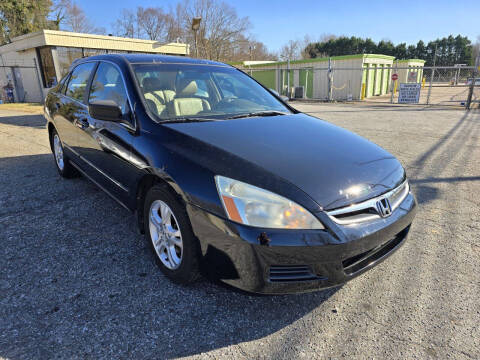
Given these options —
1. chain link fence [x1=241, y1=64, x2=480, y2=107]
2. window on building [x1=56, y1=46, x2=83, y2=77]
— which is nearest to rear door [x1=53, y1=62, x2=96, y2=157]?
window on building [x1=56, y1=46, x2=83, y2=77]

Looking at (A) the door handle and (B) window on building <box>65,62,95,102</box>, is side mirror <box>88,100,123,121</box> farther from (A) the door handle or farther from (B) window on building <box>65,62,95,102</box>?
(B) window on building <box>65,62,95,102</box>

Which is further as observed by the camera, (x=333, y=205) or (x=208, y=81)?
(x=208, y=81)

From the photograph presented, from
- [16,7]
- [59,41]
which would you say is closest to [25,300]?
[59,41]

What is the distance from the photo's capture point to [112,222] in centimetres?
327

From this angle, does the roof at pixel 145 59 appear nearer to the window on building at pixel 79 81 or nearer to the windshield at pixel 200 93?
the windshield at pixel 200 93

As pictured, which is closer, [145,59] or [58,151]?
[145,59]

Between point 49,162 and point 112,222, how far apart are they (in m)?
3.12

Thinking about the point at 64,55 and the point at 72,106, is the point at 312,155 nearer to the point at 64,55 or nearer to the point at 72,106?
the point at 72,106

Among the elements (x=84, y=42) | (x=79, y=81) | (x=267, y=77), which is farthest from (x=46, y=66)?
(x=79, y=81)

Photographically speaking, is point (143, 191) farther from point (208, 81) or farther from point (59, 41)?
point (59, 41)

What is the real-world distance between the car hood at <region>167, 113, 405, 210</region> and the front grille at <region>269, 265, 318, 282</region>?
1.19ft

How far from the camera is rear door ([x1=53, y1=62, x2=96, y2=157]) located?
11.6ft

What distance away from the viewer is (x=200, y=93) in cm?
311

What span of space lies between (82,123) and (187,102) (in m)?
1.29
